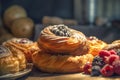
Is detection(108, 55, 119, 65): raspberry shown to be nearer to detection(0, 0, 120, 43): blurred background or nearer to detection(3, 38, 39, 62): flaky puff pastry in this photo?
detection(3, 38, 39, 62): flaky puff pastry

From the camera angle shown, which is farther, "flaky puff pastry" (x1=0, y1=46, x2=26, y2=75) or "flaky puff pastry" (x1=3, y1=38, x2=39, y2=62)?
"flaky puff pastry" (x1=3, y1=38, x2=39, y2=62)

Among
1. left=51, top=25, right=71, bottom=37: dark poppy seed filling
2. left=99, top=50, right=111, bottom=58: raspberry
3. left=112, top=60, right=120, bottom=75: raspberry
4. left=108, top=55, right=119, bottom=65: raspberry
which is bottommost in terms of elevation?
left=112, top=60, right=120, bottom=75: raspberry

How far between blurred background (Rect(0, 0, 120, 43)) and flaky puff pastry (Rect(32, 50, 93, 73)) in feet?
5.53

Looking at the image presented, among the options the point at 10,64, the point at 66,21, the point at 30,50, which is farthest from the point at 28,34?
the point at 10,64

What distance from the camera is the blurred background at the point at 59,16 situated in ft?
10.5

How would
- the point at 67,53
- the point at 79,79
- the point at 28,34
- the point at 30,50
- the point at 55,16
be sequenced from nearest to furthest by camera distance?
the point at 79,79, the point at 67,53, the point at 30,50, the point at 28,34, the point at 55,16

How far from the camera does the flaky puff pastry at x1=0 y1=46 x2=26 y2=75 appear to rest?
4.49ft

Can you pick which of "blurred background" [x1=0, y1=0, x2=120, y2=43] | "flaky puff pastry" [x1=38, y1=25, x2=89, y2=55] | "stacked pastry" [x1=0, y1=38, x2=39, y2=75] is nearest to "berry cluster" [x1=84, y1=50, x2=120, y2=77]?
"flaky puff pastry" [x1=38, y1=25, x2=89, y2=55]

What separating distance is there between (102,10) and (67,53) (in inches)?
84.6

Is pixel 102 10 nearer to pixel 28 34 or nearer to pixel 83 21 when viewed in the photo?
pixel 83 21

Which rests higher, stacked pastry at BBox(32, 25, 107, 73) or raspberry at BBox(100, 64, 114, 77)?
stacked pastry at BBox(32, 25, 107, 73)

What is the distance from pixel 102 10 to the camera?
3.53 meters

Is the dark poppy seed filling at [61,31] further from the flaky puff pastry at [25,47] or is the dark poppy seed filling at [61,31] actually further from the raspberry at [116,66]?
the raspberry at [116,66]

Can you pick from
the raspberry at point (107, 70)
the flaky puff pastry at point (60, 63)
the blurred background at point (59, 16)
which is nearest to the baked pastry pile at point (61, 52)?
the flaky puff pastry at point (60, 63)
